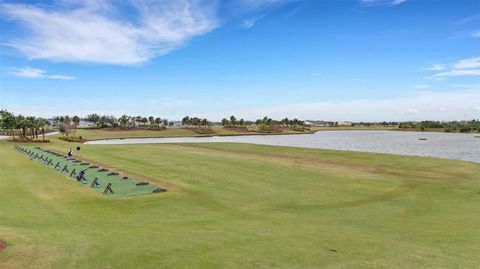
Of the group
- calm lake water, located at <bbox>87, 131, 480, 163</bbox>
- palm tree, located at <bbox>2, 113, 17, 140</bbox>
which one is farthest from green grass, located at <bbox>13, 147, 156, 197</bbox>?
palm tree, located at <bbox>2, 113, 17, 140</bbox>

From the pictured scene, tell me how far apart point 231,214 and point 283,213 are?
3464 millimetres

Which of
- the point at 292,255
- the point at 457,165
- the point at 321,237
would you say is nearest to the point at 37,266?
the point at 292,255

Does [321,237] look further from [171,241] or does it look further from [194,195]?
[194,195]

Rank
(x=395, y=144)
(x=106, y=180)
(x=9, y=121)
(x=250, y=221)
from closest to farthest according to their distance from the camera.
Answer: (x=250, y=221), (x=106, y=180), (x=9, y=121), (x=395, y=144)

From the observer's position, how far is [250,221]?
23047 mm

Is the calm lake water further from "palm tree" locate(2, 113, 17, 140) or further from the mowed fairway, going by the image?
the mowed fairway

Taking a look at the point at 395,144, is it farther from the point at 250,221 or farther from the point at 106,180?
the point at 250,221

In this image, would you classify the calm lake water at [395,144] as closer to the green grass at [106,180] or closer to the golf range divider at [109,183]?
the golf range divider at [109,183]

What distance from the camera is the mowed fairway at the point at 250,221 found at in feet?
49.0

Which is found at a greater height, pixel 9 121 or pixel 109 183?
pixel 9 121

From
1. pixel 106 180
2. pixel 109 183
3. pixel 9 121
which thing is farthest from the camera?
pixel 9 121

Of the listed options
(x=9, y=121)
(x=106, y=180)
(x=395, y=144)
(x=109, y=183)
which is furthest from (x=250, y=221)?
(x=9, y=121)

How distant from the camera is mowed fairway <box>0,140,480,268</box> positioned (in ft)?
49.0

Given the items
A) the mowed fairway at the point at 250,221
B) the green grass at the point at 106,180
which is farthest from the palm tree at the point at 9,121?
the mowed fairway at the point at 250,221
